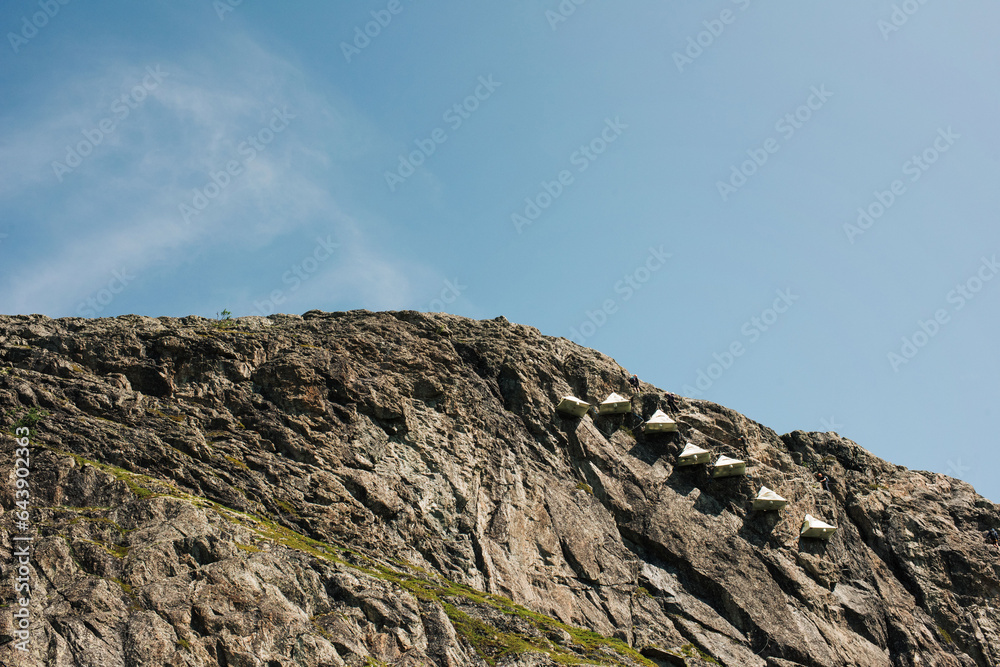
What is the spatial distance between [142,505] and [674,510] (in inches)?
1067

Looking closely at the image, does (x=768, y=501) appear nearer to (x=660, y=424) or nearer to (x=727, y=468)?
(x=727, y=468)

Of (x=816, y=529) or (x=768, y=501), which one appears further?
(x=816, y=529)

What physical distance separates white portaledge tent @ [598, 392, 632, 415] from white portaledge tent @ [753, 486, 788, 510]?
8744 mm

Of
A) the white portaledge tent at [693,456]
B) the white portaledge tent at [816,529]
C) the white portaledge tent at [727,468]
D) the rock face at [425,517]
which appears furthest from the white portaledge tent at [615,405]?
the white portaledge tent at [816,529]

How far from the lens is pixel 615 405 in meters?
48.9

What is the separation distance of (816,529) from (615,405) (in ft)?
41.8

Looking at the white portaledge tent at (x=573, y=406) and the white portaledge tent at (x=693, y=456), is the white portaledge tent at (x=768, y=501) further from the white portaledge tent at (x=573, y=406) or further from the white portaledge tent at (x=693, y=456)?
the white portaledge tent at (x=573, y=406)

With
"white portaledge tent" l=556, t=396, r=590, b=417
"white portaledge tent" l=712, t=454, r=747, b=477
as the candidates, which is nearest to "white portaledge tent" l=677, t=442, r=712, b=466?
"white portaledge tent" l=712, t=454, r=747, b=477

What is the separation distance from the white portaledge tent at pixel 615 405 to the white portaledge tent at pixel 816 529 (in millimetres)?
11545

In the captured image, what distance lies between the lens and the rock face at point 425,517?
25.0 metres

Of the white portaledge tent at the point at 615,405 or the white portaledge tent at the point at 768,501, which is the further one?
the white portaledge tent at the point at 615,405

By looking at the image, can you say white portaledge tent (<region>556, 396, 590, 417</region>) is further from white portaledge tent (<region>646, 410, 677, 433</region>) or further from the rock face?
white portaledge tent (<region>646, 410, 677, 433</region>)

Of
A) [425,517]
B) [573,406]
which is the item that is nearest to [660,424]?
[573,406]

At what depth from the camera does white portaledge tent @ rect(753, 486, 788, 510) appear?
45375 millimetres
